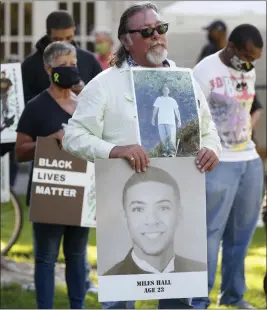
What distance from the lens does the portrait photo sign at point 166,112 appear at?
19.5 ft

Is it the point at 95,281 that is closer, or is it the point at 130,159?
the point at 130,159

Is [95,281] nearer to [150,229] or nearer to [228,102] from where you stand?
[228,102]

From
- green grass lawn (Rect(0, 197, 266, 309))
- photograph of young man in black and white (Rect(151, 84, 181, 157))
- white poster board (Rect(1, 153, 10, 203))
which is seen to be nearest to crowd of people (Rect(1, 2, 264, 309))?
green grass lawn (Rect(0, 197, 266, 309))

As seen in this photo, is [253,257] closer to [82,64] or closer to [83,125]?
[82,64]

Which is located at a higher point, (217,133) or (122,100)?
(122,100)

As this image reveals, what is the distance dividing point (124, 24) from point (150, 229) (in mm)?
1021

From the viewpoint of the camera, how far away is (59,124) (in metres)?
7.77

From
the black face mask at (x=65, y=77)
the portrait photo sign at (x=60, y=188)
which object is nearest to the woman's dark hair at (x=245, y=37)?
the black face mask at (x=65, y=77)

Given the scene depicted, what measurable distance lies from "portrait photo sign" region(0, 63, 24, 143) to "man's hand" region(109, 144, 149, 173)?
319 centimetres

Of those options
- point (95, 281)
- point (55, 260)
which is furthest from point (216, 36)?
point (55, 260)

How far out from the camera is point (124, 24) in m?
6.14

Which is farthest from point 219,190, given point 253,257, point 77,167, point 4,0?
point 4,0

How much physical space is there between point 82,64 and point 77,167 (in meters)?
1.16

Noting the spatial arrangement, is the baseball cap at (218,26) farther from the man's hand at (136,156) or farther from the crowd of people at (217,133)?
the man's hand at (136,156)
